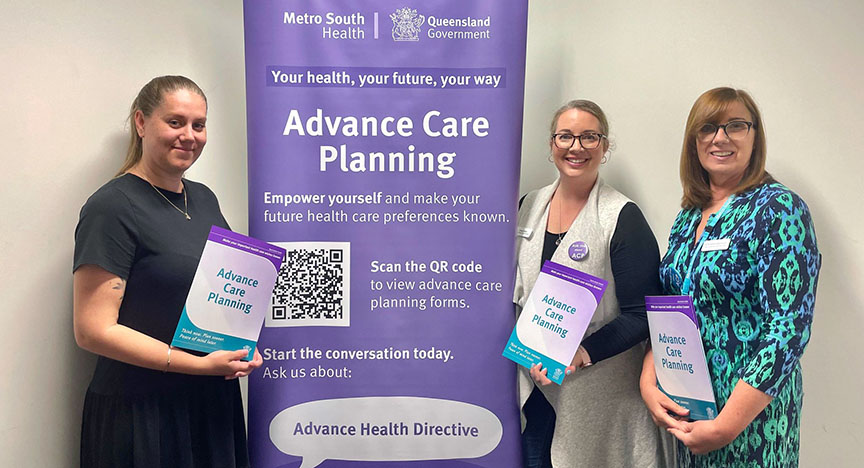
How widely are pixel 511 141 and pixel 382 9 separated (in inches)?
24.1

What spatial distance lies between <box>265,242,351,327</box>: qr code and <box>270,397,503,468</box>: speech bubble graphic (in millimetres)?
287

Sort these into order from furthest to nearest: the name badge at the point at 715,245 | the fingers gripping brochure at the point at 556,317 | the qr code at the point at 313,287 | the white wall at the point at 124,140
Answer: the qr code at the point at 313,287 → the fingers gripping brochure at the point at 556,317 → the white wall at the point at 124,140 → the name badge at the point at 715,245

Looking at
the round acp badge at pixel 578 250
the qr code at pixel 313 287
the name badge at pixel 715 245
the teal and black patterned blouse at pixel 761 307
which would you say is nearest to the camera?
the teal and black patterned blouse at pixel 761 307

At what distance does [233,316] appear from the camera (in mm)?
1734

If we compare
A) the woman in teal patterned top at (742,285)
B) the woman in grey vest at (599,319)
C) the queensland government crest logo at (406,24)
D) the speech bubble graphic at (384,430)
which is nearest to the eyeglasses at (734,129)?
the woman in teal patterned top at (742,285)

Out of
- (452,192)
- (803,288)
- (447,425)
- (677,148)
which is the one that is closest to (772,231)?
(803,288)

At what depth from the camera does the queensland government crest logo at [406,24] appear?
2088mm

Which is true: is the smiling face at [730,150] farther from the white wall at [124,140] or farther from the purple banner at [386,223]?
the purple banner at [386,223]

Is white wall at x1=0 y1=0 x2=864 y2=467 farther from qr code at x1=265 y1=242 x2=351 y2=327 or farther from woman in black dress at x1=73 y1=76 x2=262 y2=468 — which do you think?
qr code at x1=265 y1=242 x2=351 y2=327

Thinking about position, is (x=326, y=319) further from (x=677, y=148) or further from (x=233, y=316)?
(x=677, y=148)

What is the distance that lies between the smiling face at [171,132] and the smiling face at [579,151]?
1110mm

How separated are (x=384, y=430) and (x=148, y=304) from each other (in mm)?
876

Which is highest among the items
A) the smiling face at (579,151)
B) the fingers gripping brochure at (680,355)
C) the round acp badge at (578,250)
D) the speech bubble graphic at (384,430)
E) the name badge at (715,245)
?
the smiling face at (579,151)

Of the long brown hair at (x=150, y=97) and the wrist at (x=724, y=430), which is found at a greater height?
the long brown hair at (x=150, y=97)
